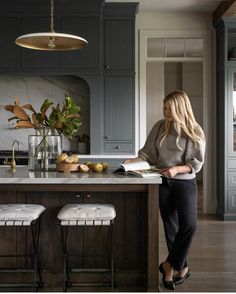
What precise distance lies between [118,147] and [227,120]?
1.47 metres

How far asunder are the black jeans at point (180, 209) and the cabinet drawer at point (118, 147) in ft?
8.13

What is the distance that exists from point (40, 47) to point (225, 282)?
7.98ft

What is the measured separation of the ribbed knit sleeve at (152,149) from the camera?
3597mm

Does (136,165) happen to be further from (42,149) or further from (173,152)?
(42,149)

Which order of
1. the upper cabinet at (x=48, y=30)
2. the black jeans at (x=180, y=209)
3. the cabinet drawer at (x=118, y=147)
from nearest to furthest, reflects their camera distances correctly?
the black jeans at (x=180, y=209) → the upper cabinet at (x=48, y=30) → the cabinet drawer at (x=118, y=147)

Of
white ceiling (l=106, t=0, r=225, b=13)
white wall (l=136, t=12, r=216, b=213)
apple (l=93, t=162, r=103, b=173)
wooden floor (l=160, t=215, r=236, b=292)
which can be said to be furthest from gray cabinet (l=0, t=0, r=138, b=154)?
apple (l=93, t=162, r=103, b=173)

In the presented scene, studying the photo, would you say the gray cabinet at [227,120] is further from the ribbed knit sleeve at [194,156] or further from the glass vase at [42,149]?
the glass vase at [42,149]

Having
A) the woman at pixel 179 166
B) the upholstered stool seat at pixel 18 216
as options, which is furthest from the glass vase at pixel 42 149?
the woman at pixel 179 166

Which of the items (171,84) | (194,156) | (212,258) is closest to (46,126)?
(194,156)

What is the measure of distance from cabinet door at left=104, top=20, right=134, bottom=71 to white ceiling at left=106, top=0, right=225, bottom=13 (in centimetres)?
39

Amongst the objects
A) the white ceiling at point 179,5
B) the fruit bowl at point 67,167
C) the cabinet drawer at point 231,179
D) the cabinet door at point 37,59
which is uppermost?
the white ceiling at point 179,5

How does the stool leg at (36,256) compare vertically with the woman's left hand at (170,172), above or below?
below

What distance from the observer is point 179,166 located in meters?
3.35

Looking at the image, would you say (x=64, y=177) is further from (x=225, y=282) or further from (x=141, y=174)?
(x=225, y=282)
